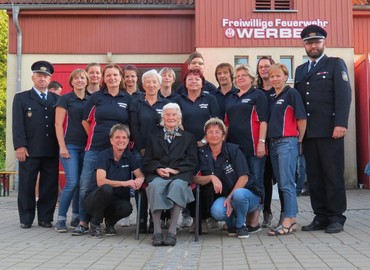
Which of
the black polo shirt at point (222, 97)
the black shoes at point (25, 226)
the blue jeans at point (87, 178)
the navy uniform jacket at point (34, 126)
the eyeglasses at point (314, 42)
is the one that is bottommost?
the black shoes at point (25, 226)

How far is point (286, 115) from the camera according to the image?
6.36m

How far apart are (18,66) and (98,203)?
422 inches

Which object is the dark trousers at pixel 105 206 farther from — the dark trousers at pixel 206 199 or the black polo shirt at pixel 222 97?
Result: the black polo shirt at pixel 222 97

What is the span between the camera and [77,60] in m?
15.8

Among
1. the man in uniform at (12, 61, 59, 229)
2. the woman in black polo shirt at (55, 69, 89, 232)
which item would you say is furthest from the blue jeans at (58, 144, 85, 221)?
the man in uniform at (12, 61, 59, 229)

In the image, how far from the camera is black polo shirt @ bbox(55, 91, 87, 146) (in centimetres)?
696

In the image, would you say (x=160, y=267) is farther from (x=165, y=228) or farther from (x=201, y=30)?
(x=201, y=30)

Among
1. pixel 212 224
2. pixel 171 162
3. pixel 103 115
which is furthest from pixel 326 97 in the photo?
pixel 103 115

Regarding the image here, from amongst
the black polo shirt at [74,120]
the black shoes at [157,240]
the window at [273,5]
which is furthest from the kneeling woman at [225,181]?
the window at [273,5]

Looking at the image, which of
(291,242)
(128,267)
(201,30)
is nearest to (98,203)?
(128,267)

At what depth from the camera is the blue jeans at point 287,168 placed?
20.6ft

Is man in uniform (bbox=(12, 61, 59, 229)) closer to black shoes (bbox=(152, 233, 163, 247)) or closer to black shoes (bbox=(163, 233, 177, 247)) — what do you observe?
black shoes (bbox=(152, 233, 163, 247))

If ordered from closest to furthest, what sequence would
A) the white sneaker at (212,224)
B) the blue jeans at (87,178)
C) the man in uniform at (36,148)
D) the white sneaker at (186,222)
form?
the blue jeans at (87,178) < the white sneaker at (212,224) < the white sneaker at (186,222) < the man in uniform at (36,148)

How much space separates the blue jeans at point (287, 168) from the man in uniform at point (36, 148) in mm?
3321
